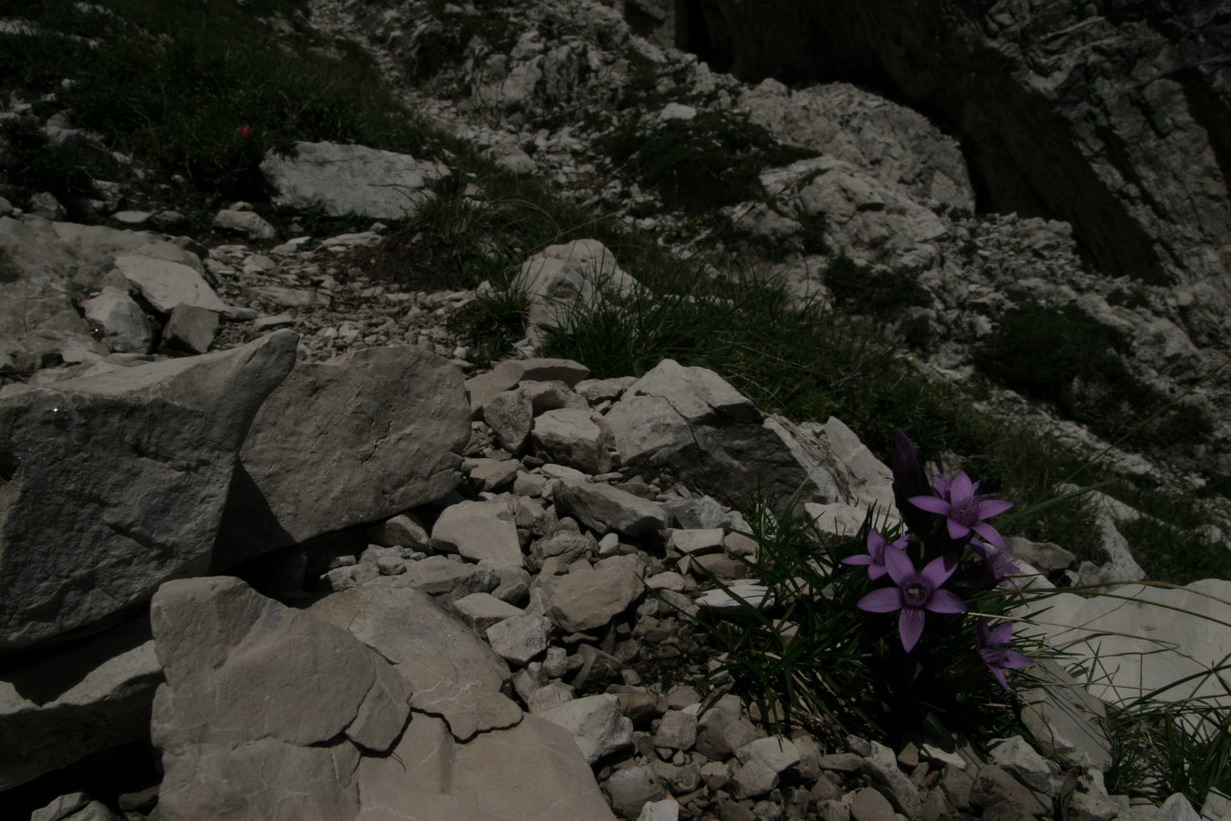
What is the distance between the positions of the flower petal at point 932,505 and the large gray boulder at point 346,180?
577 centimetres

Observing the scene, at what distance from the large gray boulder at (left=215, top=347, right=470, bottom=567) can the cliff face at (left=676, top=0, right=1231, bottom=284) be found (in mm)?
16002

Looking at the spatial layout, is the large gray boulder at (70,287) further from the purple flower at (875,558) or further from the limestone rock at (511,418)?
the purple flower at (875,558)

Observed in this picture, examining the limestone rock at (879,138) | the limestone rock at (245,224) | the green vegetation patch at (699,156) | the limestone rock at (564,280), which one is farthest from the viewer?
the limestone rock at (879,138)

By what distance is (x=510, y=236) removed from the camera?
21.7ft

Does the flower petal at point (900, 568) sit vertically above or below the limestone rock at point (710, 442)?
above

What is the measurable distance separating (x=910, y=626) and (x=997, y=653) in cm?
37

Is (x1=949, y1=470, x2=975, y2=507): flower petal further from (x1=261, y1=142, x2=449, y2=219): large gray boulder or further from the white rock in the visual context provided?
(x1=261, y1=142, x2=449, y2=219): large gray boulder

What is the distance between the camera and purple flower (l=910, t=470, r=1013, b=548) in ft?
6.95

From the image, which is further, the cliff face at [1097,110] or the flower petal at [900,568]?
the cliff face at [1097,110]

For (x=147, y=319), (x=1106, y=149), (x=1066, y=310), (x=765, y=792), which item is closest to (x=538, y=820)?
(x=765, y=792)

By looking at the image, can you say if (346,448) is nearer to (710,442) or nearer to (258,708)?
(258,708)

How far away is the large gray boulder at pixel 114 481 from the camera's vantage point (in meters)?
1.83

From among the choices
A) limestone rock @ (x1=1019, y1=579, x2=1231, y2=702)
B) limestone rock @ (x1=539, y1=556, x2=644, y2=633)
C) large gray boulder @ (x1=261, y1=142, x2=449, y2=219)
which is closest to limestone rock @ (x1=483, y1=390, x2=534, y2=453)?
limestone rock @ (x1=539, y1=556, x2=644, y2=633)

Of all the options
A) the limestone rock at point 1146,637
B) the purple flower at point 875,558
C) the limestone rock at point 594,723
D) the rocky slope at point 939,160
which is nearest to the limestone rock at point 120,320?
the limestone rock at point 594,723
